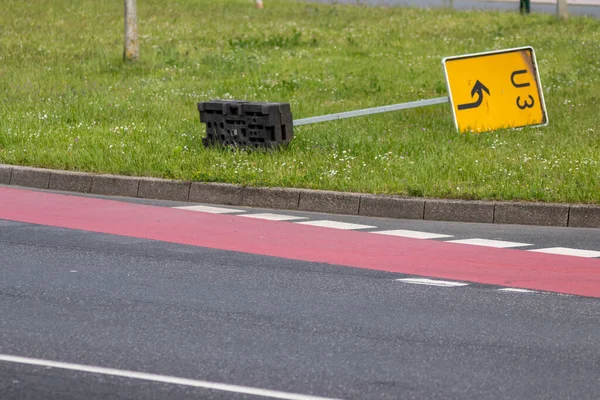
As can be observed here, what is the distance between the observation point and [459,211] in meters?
10.8

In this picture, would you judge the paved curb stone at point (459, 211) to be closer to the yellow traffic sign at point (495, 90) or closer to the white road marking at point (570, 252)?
the white road marking at point (570, 252)

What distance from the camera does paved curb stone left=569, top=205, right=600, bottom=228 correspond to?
1042cm

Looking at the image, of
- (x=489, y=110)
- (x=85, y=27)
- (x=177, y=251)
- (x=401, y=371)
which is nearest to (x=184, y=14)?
(x=85, y=27)

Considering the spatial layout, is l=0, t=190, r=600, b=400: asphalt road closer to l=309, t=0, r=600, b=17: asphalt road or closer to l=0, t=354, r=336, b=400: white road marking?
l=0, t=354, r=336, b=400: white road marking

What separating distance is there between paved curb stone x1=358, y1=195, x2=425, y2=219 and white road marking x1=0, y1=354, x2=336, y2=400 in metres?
5.35

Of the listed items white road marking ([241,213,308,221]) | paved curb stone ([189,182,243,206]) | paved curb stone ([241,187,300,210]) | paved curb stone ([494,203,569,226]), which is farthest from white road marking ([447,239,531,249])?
paved curb stone ([189,182,243,206])

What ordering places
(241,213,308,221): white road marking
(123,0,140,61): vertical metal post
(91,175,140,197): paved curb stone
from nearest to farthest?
(241,213,308,221): white road marking → (91,175,140,197): paved curb stone → (123,0,140,61): vertical metal post

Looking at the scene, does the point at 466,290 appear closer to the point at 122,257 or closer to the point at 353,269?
the point at 353,269

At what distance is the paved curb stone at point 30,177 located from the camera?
504 inches

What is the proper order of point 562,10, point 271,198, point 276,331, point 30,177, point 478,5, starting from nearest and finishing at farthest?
point 276,331
point 271,198
point 30,177
point 562,10
point 478,5

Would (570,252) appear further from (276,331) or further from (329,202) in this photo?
(276,331)

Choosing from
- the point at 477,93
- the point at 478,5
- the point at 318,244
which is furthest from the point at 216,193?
the point at 478,5

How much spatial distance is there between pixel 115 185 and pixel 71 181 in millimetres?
553

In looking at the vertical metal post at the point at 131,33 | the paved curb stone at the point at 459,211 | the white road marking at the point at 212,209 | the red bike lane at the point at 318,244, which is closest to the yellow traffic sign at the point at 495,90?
the paved curb stone at the point at 459,211
